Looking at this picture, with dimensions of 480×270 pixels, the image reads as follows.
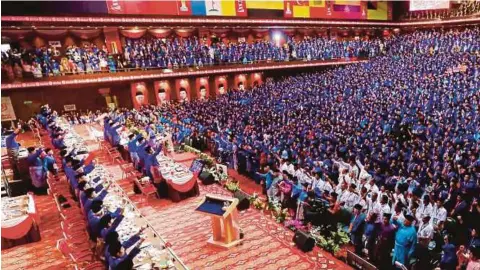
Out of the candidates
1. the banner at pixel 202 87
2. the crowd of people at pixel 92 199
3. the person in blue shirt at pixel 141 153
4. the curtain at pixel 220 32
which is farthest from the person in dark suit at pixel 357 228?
the curtain at pixel 220 32

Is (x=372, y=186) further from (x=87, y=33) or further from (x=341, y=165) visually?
(x=87, y=33)

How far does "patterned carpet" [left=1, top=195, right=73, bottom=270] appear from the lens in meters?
6.70

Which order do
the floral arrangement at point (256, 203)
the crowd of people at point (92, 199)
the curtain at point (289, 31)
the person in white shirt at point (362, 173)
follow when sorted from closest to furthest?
1. the crowd of people at point (92, 199)
2. the floral arrangement at point (256, 203)
3. the person in white shirt at point (362, 173)
4. the curtain at point (289, 31)

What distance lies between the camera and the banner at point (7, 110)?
1908cm

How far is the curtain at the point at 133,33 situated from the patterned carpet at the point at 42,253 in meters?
17.8

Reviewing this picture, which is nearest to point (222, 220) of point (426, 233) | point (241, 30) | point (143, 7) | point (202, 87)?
point (426, 233)

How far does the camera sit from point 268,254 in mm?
6793

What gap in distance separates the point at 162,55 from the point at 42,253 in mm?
17461

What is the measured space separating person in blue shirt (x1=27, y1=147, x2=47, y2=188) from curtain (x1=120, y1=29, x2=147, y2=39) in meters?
16.2

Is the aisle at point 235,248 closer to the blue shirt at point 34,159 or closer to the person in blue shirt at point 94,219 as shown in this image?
the person in blue shirt at point 94,219

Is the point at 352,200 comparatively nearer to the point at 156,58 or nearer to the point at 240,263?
the point at 240,263

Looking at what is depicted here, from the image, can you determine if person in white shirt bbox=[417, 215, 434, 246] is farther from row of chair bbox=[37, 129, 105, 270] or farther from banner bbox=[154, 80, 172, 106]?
banner bbox=[154, 80, 172, 106]

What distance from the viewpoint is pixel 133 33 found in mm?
24266

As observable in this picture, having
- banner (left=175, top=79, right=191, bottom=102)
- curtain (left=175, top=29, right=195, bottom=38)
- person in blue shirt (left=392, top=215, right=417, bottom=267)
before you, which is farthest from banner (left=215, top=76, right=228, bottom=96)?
person in blue shirt (left=392, top=215, right=417, bottom=267)
